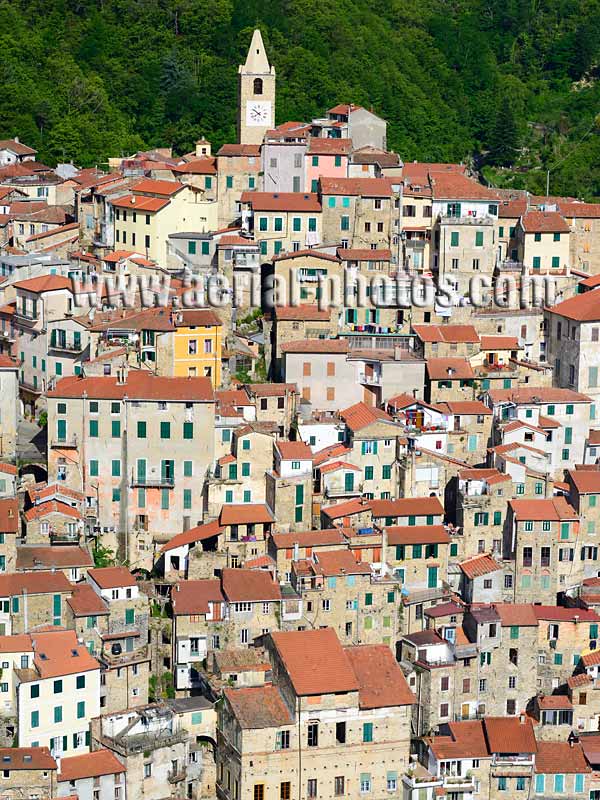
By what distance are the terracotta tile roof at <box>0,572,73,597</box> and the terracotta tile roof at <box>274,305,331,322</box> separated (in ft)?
49.5

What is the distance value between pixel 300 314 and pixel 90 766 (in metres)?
20.8

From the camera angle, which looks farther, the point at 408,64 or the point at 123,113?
the point at 408,64

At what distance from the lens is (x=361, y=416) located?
64.6 m

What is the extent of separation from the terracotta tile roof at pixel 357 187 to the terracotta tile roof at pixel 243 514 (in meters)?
17.2

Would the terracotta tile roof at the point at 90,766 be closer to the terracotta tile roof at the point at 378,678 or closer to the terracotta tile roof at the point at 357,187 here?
the terracotta tile roof at the point at 378,678

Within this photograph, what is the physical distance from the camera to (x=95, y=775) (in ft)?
177

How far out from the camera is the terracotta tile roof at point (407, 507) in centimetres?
6191

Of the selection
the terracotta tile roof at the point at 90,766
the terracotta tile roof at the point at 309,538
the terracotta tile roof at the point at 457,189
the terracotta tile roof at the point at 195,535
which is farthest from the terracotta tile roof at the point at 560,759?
the terracotta tile roof at the point at 457,189

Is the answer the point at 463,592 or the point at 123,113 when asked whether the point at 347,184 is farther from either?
the point at 123,113

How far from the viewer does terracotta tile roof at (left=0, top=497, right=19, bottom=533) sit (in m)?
58.0

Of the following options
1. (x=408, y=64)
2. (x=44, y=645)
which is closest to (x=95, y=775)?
(x=44, y=645)

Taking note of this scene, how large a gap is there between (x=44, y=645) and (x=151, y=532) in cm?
788

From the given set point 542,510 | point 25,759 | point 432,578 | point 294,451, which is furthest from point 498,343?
point 25,759

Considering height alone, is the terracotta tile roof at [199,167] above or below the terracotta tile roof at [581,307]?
above
